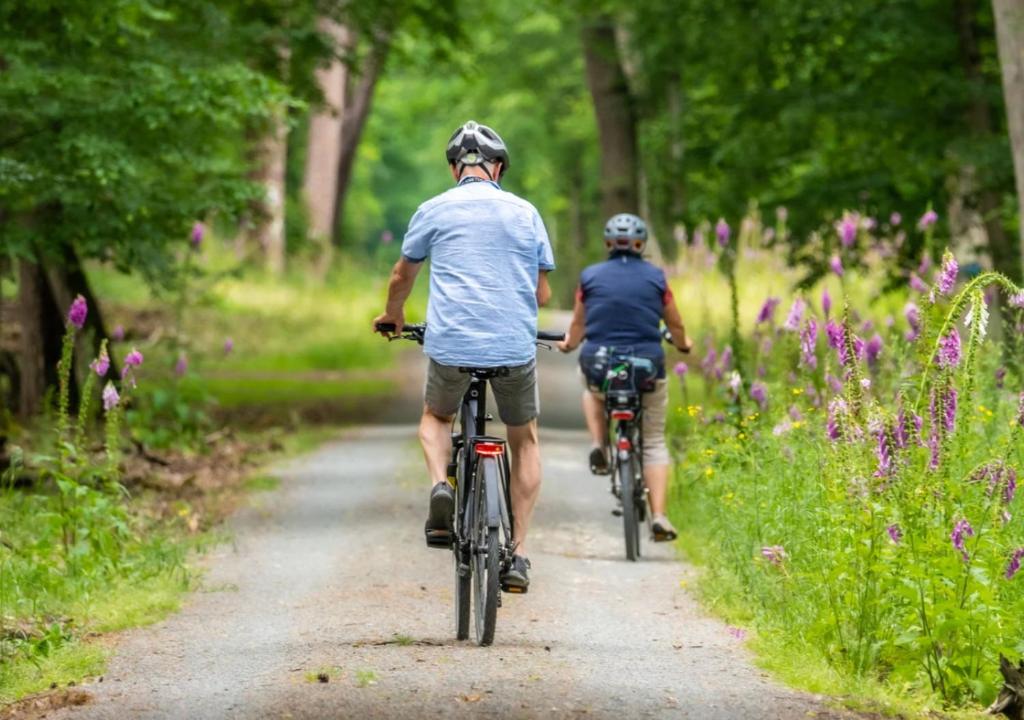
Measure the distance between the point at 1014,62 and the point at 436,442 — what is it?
6.96 meters

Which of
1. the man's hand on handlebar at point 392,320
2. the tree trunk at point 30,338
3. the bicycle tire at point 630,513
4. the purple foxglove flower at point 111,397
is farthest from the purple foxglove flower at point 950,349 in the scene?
the tree trunk at point 30,338

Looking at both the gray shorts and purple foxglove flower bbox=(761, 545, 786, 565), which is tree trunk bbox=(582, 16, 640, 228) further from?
purple foxglove flower bbox=(761, 545, 786, 565)

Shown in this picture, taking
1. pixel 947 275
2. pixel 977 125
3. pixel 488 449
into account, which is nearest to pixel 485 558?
pixel 488 449

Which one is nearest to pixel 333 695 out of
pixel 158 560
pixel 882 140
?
pixel 158 560

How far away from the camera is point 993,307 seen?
48.2 feet

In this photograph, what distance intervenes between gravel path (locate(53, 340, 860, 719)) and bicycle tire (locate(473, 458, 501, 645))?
0.13m

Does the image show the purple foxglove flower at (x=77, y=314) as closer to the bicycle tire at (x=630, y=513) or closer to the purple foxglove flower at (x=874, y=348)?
the bicycle tire at (x=630, y=513)

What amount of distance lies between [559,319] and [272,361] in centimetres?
→ 1054

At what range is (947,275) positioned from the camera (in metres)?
7.12

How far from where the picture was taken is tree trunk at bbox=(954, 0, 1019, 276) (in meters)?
19.3

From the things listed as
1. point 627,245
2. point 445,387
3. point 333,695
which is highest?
point 627,245

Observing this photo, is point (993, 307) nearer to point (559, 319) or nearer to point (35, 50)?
point (35, 50)

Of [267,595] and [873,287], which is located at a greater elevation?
[873,287]

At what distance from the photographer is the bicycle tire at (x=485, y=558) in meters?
7.72
